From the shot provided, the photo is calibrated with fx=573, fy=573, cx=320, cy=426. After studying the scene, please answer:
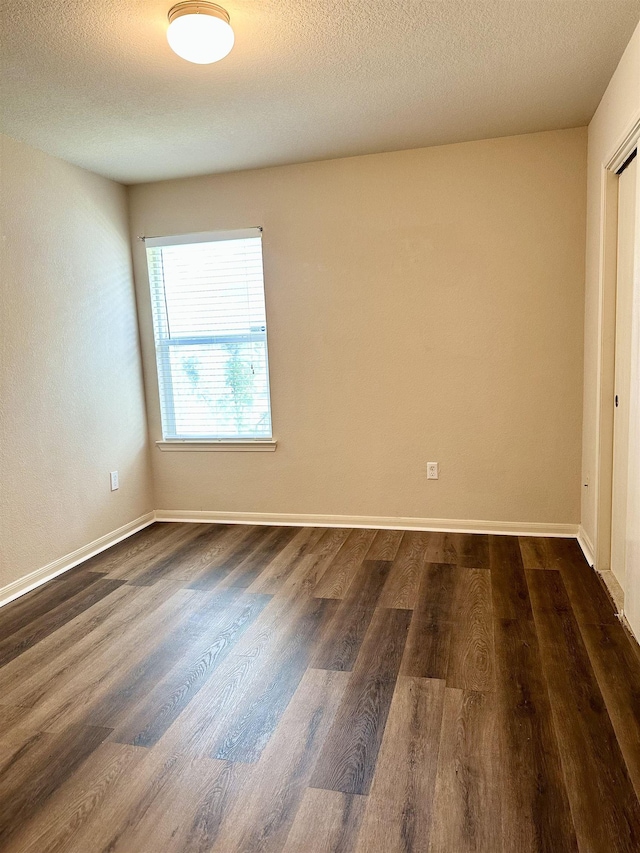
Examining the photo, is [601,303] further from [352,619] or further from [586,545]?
[352,619]

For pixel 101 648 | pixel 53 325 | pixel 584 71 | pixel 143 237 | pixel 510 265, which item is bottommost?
pixel 101 648

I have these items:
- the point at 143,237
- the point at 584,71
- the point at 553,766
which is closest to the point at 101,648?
the point at 553,766

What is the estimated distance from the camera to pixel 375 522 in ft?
12.9

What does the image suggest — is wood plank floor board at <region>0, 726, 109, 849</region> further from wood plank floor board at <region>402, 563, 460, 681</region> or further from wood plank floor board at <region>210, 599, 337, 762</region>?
wood plank floor board at <region>402, 563, 460, 681</region>

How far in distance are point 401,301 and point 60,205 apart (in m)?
2.15

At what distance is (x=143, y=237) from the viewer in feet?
13.4

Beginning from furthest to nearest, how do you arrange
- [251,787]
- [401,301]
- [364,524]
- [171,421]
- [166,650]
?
[171,421] < [364,524] < [401,301] < [166,650] < [251,787]

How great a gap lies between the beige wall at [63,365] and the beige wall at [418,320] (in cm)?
41

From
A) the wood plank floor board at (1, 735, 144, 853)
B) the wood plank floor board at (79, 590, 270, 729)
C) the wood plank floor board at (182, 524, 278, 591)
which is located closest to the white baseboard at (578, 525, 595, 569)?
the wood plank floor board at (79, 590, 270, 729)

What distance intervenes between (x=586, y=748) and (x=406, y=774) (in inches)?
21.7

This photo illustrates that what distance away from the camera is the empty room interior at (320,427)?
1.70m

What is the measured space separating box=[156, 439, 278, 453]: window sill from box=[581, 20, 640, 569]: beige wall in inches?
80.3

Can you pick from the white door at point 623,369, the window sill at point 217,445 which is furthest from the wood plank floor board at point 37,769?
the window sill at point 217,445

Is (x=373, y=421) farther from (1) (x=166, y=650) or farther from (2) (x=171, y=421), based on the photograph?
(1) (x=166, y=650)
